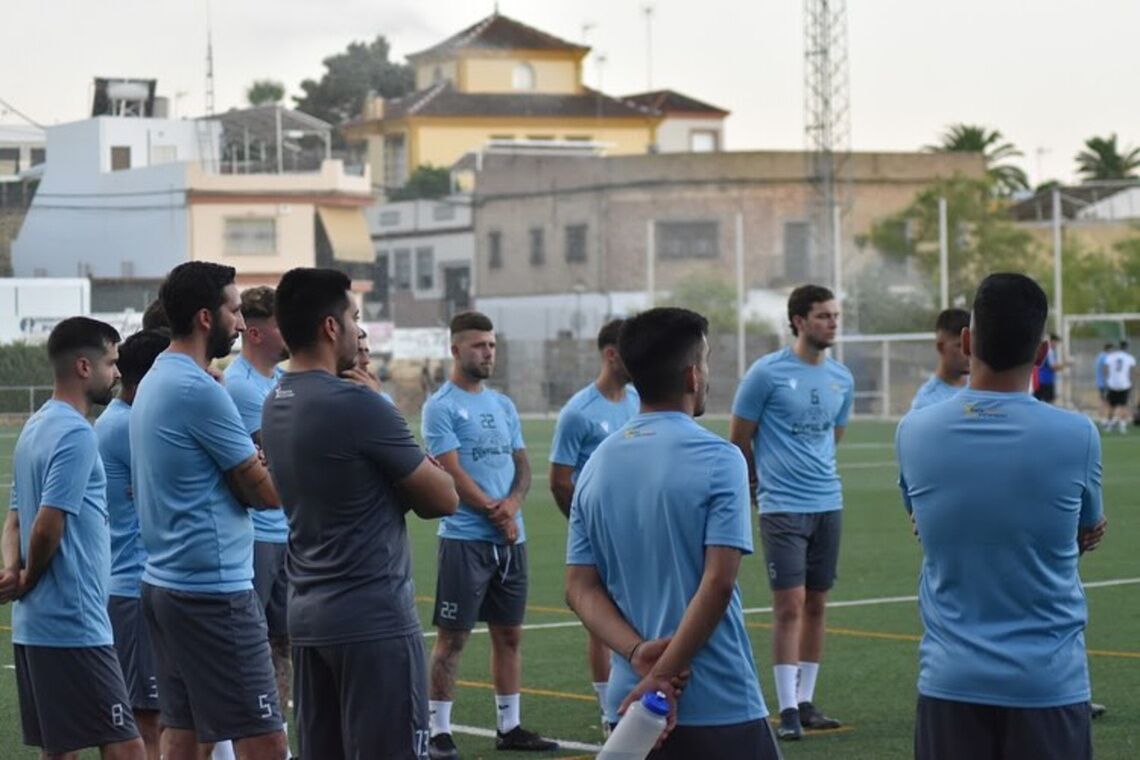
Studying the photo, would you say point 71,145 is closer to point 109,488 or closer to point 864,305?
point 864,305

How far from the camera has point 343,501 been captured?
6.90 m

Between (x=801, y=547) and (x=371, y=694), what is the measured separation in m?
5.31

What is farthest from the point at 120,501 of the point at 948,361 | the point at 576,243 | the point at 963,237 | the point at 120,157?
the point at 576,243

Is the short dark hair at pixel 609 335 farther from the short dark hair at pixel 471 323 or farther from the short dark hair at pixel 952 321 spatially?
the short dark hair at pixel 952 321

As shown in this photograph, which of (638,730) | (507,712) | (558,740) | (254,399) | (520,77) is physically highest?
(520,77)

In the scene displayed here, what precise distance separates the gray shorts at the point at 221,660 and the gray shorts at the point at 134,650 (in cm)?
131

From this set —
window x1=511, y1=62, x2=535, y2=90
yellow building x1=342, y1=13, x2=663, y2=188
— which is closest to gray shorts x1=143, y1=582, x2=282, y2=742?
yellow building x1=342, y1=13, x2=663, y2=188

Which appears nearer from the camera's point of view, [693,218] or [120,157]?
[120,157]

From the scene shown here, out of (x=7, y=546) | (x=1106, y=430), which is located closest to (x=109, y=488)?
(x=7, y=546)

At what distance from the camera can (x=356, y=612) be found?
22.8 feet

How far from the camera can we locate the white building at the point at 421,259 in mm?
88188

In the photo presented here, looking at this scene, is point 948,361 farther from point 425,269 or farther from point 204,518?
point 425,269

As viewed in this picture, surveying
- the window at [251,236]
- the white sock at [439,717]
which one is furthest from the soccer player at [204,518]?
the window at [251,236]

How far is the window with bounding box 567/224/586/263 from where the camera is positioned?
81188 millimetres
